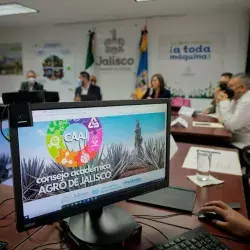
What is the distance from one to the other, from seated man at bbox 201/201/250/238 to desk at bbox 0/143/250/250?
0.03 m

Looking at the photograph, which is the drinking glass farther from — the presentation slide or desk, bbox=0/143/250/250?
the presentation slide

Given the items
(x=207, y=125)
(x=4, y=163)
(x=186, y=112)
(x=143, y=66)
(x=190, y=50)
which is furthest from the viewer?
(x=143, y=66)

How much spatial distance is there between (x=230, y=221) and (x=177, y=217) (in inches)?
6.9

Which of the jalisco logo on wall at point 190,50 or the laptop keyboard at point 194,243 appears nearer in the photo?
the laptop keyboard at point 194,243

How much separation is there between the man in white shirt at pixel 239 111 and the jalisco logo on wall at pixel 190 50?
222 cm

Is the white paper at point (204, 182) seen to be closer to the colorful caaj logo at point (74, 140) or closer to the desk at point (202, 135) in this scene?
the colorful caaj logo at point (74, 140)

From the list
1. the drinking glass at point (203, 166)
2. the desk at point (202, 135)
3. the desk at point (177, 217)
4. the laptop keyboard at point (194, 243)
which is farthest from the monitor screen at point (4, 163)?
the desk at point (202, 135)

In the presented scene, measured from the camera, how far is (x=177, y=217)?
3.00 feet

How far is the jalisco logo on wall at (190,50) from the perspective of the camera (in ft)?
→ 16.4

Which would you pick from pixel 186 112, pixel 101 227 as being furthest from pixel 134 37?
pixel 101 227

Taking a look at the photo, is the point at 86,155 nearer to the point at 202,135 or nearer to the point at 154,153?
the point at 154,153

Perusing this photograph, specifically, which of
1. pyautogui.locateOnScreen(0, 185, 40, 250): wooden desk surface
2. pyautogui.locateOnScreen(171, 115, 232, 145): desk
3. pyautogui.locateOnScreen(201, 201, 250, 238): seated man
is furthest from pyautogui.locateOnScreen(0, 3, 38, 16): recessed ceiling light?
pyautogui.locateOnScreen(201, 201, 250, 238): seated man

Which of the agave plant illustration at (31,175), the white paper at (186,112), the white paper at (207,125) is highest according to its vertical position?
the agave plant illustration at (31,175)

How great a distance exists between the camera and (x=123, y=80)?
5.71 meters
